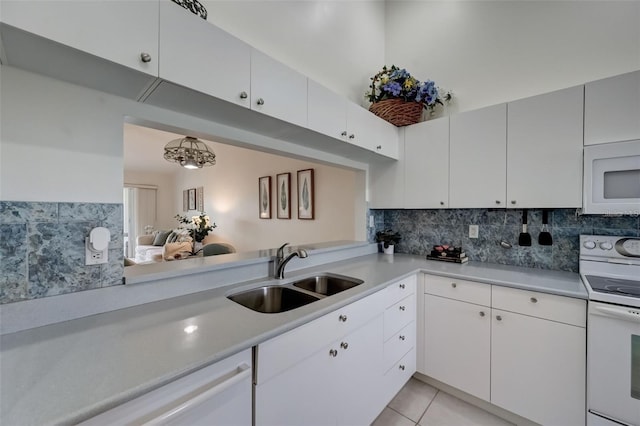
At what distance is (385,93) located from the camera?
7.52 ft

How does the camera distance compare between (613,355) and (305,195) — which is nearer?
(613,355)

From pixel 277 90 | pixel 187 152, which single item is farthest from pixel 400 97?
pixel 187 152

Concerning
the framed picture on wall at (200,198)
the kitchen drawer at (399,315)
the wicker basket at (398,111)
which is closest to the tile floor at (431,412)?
the kitchen drawer at (399,315)

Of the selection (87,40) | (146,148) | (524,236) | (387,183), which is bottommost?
(524,236)

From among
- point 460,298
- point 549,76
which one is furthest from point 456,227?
point 549,76

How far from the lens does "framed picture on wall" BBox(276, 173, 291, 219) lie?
3.79m

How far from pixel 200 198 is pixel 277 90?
16.7 ft

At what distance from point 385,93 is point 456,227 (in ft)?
4.56

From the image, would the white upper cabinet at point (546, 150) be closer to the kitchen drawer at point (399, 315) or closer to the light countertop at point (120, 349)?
the light countertop at point (120, 349)

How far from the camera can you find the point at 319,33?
7.14 feet

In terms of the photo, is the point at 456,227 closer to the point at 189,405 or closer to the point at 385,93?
the point at 385,93

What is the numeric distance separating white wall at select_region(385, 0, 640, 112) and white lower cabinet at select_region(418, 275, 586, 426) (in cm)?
165

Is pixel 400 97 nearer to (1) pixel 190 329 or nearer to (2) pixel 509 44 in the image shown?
(2) pixel 509 44

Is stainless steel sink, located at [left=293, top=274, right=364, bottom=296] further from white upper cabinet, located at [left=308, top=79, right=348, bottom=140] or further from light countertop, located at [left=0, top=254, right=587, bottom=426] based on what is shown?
white upper cabinet, located at [left=308, top=79, right=348, bottom=140]
